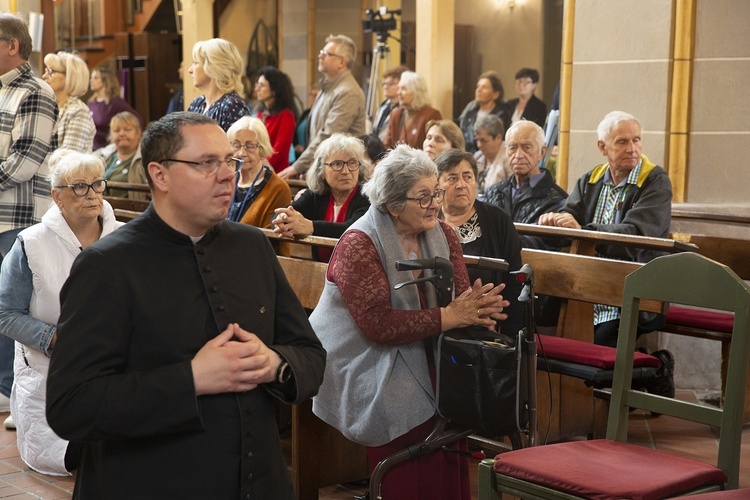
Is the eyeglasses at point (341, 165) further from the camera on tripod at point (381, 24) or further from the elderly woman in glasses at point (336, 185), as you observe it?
the camera on tripod at point (381, 24)

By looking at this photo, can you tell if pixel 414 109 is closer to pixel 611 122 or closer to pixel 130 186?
pixel 130 186

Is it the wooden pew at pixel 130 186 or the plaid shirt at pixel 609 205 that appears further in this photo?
the wooden pew at pixel 130 186

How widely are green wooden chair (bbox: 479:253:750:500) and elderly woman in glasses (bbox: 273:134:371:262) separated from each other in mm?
2011

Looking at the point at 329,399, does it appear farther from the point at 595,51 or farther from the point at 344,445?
the point at 595,51

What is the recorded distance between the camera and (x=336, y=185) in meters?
4.67

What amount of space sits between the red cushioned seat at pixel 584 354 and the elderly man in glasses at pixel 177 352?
5.87 ft

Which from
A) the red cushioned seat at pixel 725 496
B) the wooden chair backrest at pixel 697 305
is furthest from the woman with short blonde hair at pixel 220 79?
the red cushioned seat at pixel 725 496

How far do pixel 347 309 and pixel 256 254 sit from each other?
1122 millimetres

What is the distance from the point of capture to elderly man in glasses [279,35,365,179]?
6.66 m

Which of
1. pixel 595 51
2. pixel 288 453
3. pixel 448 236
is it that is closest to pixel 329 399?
pixel 448 236

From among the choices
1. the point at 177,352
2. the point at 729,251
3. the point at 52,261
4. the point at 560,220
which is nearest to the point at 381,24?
the point at 560,220

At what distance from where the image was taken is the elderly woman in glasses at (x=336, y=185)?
4633 mm

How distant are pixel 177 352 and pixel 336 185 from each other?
9.03 feet

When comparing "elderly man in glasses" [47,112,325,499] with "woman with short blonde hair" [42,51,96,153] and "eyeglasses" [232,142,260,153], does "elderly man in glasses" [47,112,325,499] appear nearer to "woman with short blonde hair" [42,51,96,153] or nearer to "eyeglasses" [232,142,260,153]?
"eyeglasses" [232,142,260,153]
